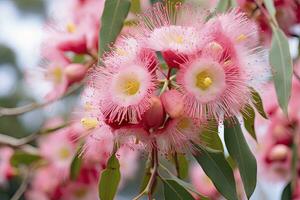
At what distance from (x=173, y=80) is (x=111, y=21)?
0.21m

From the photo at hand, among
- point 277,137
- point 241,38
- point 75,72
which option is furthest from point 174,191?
point 277,137

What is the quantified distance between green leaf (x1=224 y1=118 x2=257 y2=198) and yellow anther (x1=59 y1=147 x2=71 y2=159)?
92 cm

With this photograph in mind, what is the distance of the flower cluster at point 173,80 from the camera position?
1.08 meters

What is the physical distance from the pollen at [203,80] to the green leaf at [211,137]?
0.21 feet

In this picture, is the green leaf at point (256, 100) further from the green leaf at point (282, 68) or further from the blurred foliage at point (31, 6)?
the blurred foliage at point (31, 6)

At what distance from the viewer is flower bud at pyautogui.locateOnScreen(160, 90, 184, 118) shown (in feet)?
3.49

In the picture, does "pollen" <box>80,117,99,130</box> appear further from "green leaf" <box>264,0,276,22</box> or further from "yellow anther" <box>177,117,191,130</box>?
"green leaf" <box>264,0,276,22</box>

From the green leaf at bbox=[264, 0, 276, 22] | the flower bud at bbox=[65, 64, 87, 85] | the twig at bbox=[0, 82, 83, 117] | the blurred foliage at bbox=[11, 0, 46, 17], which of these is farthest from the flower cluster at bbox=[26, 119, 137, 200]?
the blurred foliage at bbox=[11, 0, 46, 17]

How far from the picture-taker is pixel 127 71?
1108mm

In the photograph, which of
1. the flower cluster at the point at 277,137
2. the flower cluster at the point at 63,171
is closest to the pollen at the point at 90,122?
the flower cluster at the point at 277,137

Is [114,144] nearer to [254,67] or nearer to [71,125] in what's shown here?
[254,67]

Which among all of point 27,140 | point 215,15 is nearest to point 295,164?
point 215,15

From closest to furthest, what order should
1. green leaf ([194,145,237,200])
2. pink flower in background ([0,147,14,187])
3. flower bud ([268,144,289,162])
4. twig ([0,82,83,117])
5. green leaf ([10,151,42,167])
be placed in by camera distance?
green leaf ([194,145,237,200]) → twig ([0,82,83,117]) → flower bud ([268,144,289,162]) → green leaf ([10,151,42,167]) → pink flower in background ([0,147,14,187])

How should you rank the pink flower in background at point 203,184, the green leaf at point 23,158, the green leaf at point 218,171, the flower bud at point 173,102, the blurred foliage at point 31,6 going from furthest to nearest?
the blurred foliage at point 31,6 → the green leaf at point 23,158 → the pink flower in background at point 203,184 → the green leaf at point 218,171 → the flower bud at point 173,102
